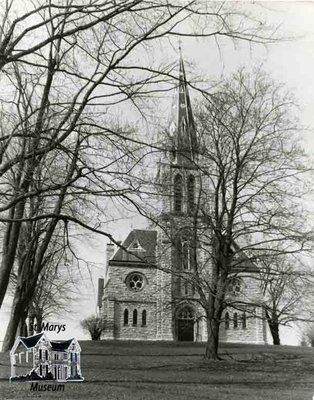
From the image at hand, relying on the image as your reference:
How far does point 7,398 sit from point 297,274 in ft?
29.3

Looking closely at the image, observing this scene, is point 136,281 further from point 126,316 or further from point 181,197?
point 181,197

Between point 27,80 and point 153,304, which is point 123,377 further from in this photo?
point 153,304

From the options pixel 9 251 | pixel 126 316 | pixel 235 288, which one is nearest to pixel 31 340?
pixel 9 251

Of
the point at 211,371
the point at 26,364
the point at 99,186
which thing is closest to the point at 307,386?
the point at 211,371

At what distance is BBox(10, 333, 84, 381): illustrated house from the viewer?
27.2 ft

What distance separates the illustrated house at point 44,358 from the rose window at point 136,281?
29.9 metres

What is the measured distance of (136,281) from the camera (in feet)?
129

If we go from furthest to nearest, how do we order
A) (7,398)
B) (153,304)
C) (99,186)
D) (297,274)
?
(153,304) < (297,274) < (99,186) < (7,398)

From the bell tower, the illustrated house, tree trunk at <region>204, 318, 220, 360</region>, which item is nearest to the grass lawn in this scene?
the illustrated house

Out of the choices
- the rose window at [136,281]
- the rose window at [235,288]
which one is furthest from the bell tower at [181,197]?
the rose window at [136,281]

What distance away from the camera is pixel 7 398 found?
7246 mm

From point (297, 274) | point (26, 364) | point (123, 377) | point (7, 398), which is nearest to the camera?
point (7, 398)

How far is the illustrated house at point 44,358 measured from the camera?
27.2ft

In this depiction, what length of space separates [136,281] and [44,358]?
102 feet
